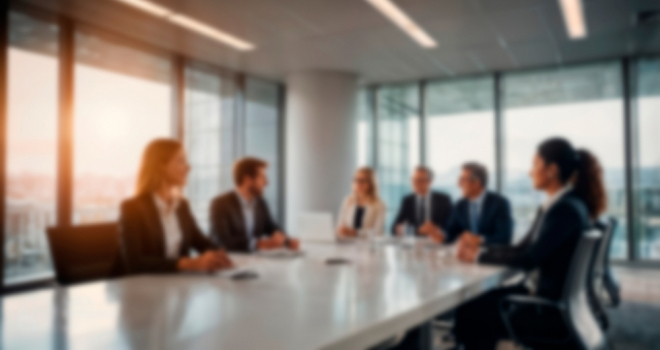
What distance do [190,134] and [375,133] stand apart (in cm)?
311

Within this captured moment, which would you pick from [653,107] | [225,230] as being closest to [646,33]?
[653,107]

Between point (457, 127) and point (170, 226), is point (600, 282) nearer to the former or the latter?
point (170, 226)

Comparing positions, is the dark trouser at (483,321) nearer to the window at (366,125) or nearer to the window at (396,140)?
the window at (396,140)

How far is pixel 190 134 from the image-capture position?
246 inches

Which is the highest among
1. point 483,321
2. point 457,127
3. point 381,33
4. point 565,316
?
point 381,33

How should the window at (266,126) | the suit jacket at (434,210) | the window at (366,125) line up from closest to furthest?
the suit jacket at (434,210)
the window at (266,126)
the window at (366,125)

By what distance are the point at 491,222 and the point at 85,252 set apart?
2.74 meters

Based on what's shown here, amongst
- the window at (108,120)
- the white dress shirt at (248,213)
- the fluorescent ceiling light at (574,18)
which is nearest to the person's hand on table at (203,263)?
the white dress shirt at (248,213)

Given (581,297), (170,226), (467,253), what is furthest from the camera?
(170,226)

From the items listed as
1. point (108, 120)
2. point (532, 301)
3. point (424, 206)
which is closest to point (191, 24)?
point (108, 120)

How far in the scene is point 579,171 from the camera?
7.93 ft

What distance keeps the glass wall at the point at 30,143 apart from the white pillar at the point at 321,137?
3222 millimetres

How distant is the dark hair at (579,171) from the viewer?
230cm

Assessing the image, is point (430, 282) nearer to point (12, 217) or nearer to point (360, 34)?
point (360, 34)
